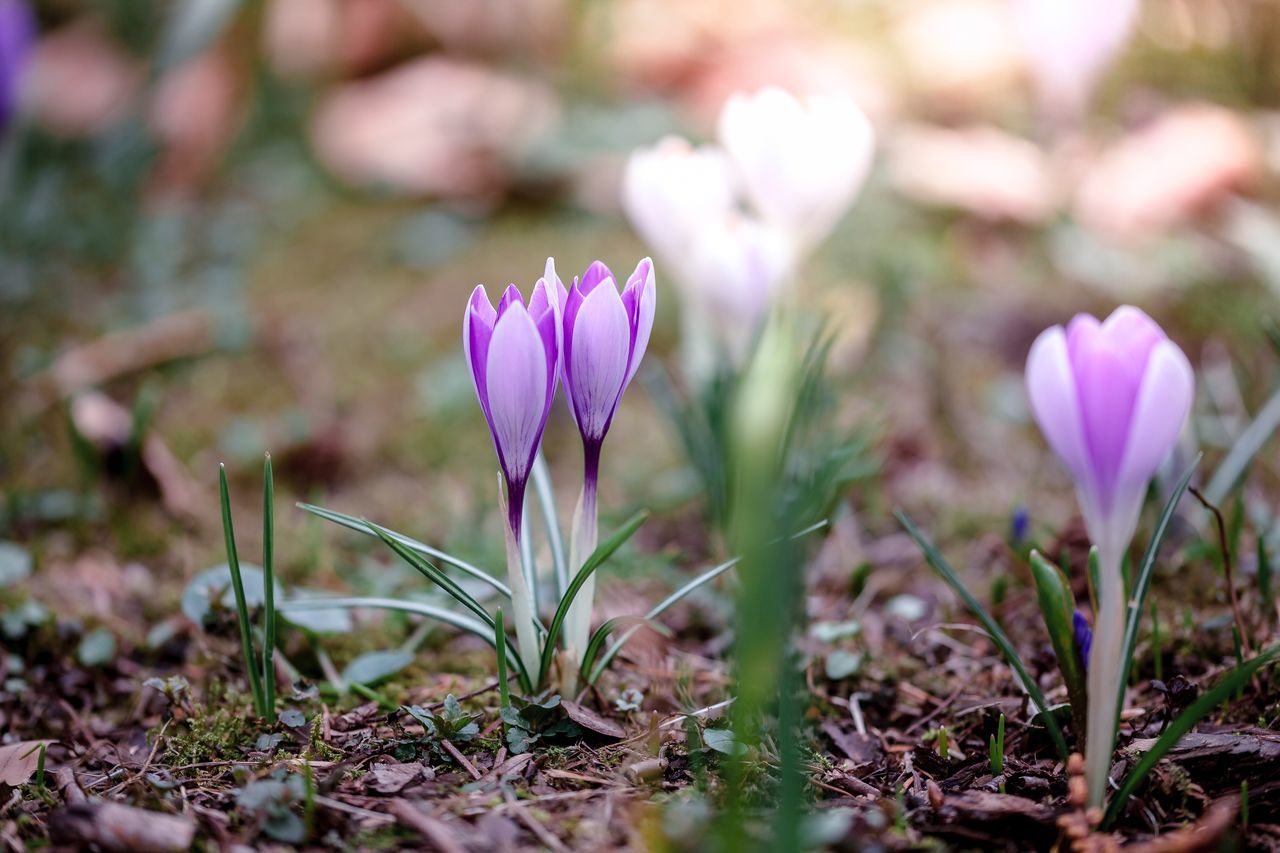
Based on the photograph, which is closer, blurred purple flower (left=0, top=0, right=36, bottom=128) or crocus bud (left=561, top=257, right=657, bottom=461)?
crocus bud (left=561, top=257, right=657, bottom=461)

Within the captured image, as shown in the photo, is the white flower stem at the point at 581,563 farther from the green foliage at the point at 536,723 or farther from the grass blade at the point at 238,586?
the grass blade at the point at 238,586

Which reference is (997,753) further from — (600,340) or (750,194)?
(750,194)

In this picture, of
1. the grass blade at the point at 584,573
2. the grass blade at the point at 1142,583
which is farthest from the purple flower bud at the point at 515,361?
the grass blade at the point at 1142,583

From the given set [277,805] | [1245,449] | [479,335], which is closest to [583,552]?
[479,335]

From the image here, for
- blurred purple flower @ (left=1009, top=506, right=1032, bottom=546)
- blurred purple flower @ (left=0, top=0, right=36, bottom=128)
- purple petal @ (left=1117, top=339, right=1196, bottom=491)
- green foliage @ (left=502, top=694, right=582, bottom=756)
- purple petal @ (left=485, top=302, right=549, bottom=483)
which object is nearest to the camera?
purple petal @ (left=1117, top=339, right=1196, bottom=491)

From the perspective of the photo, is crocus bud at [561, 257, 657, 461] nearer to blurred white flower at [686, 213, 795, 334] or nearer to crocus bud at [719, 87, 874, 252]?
blurred white flower at [686, 213, 795, 334]

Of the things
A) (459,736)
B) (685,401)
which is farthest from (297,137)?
(459,736)

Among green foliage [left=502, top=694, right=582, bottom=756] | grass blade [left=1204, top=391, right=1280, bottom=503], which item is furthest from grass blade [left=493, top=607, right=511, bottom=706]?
grass blade [left=1204, top=391, right=1280, bottom=503]
